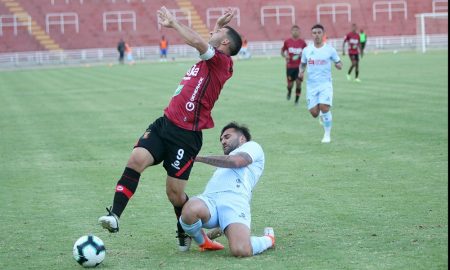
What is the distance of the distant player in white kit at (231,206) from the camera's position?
7953 millimetres

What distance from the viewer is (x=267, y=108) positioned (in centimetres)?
2475

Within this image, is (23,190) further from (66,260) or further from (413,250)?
(413,250)

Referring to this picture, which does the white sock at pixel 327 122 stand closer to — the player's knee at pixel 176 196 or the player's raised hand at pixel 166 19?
the player's knee at pixel 176 196

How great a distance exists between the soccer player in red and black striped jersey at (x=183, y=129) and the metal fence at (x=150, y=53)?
5947cm

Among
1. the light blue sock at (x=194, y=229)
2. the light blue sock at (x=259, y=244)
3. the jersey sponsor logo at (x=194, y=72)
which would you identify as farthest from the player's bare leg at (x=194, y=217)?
the jersey sponsor logo at (x=194, y=72)

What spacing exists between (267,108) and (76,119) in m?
5.15

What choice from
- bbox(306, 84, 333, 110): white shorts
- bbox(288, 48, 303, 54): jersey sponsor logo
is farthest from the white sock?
bbox(288, 48, 303, 54): jersey sponsor logo

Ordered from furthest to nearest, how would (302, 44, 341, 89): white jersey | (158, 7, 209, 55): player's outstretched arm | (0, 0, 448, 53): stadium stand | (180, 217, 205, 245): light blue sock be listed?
(0, 0, 448, 53): stadium stand, (302, 44, 341, 89): white jersey, (180, 217, 205, 245): light blue sock, (158, 7, 209, 55): player's outstretched arm

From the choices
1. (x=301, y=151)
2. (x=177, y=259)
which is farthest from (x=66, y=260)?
(x=301, y=151)

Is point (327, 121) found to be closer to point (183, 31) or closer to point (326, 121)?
point (326, 121)

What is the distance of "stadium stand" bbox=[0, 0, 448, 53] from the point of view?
237 ft

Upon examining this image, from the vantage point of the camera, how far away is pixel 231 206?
8.12 m

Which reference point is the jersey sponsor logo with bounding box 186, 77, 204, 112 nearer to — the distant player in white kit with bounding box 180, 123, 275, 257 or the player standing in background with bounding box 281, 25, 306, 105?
the distant player in white kit with bounding box 180, 123, 275, 257

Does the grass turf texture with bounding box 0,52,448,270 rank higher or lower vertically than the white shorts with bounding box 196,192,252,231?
lower
